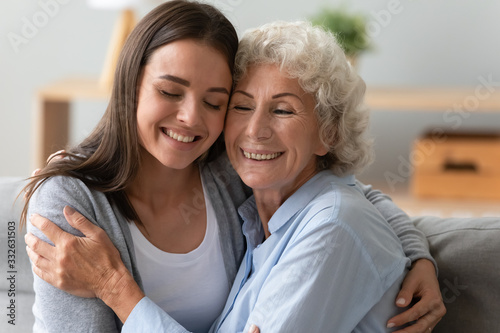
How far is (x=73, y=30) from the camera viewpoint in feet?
13.7

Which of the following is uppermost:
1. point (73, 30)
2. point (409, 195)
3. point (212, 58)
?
point (212, 58)

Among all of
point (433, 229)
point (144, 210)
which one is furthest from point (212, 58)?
point (433, 229)

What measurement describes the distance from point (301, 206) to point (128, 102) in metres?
0.47

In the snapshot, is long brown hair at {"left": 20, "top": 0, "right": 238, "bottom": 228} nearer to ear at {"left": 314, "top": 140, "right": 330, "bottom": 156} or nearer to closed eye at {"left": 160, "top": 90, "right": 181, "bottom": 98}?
closed eye at {"left": 160, "top": 90, "right": 181, "bottom": 98}

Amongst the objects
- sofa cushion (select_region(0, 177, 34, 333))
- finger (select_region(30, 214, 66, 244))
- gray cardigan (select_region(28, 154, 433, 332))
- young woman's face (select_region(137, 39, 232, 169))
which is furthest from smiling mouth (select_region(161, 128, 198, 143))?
sofa cushion (select_region(0, 177, 34, 333))

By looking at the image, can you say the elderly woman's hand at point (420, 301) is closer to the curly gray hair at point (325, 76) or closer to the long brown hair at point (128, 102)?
the curly gray hair at point (325, 76)

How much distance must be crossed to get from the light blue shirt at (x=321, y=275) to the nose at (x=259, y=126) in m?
0.17

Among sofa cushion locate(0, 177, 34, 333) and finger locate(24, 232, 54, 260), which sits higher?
finger locate(24, 232, 54, 260)

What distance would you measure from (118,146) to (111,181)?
0.09 m

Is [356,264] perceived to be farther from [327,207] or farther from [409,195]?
[409,195]

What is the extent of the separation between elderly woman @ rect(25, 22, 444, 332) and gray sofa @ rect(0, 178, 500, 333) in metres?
0.21

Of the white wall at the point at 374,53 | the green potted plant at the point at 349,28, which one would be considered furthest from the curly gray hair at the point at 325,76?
the white wall at the point at 374,53

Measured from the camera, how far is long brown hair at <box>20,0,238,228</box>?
1.52 metres

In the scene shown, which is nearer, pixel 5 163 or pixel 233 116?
pixel 233 116
